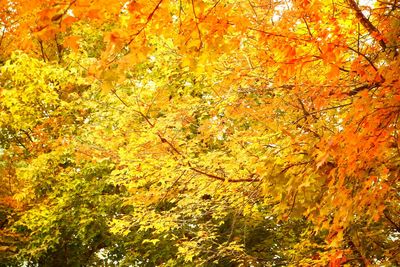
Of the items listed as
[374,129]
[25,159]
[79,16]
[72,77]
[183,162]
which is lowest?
[374,129]

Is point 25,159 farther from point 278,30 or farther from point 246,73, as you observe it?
point 278,30

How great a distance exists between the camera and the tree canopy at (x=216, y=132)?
11.7 feet

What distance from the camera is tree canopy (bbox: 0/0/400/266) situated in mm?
3570

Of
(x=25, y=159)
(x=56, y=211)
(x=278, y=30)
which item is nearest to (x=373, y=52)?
(x=278, y=30)

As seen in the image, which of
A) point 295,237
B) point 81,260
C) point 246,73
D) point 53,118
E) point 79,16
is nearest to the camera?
point 79,16

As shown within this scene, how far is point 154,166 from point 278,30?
2.82 metres

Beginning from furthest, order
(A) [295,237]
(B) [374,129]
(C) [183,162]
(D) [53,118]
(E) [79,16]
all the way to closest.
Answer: (D) [53,118], (A) [295,237], (C) [183,162], (B) [374,129], (E) [79,16]

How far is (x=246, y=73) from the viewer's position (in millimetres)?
6055

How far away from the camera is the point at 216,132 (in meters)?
6.52

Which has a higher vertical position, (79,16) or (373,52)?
(373,52)

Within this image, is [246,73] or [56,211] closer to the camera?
[246,73]

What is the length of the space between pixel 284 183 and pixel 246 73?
177cm

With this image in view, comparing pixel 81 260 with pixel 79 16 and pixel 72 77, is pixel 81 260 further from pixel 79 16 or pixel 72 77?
pixel 79 16

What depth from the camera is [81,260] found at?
1155 cm
